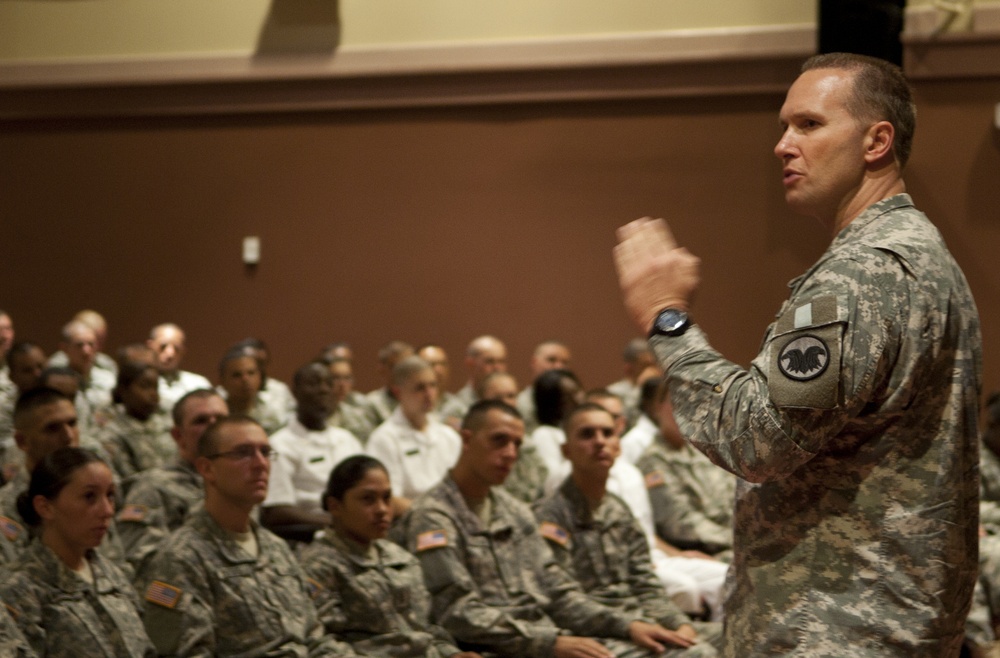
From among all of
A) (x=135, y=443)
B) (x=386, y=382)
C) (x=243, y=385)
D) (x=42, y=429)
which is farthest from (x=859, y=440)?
(x=386, y=382)

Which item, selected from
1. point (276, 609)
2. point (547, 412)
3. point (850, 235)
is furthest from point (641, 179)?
point (850, 235)

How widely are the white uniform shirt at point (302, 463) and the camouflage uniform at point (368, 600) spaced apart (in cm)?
125

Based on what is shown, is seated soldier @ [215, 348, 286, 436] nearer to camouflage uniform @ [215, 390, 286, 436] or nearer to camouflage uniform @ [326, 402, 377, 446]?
camouflage uniform @ [215, 390, 286, 436]

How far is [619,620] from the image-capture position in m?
3.55

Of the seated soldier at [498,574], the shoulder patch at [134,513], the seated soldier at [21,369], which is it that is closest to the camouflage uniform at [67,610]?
the shoulder patch at [134,513]

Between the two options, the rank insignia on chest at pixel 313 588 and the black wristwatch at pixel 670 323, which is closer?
the black wristwatch at pixel 670 323

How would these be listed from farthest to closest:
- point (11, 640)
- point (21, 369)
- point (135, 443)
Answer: point (21, 369)
point (135, 443)
point (11, 640)

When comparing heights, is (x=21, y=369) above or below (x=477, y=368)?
above

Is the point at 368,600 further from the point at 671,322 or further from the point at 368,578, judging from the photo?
the point at 671,322

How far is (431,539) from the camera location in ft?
11.4

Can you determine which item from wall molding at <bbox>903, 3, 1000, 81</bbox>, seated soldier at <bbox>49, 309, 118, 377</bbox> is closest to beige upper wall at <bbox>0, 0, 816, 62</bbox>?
wall molding at <bbox>903, 3, 1000, 81</bbox>

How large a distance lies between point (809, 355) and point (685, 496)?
11.1 ft

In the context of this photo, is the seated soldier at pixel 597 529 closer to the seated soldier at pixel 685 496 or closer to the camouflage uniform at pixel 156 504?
the seated soldier at pixel 685 496

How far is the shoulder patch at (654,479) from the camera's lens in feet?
14.8
